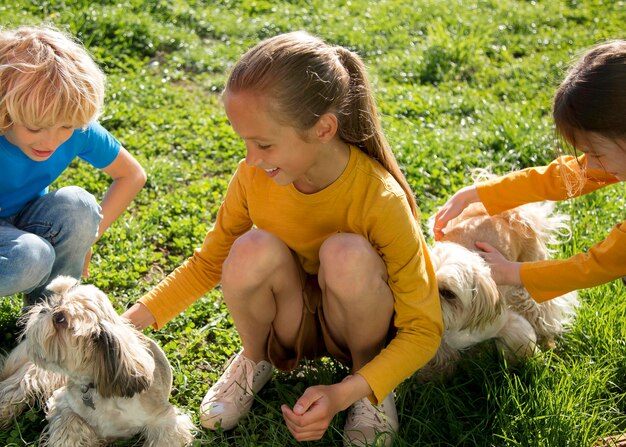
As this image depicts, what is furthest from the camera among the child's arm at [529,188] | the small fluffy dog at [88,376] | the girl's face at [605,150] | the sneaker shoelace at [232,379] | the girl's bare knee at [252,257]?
the child's arm at [529,188]

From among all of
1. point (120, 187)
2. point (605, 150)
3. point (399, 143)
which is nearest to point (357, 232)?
point (605, 150)

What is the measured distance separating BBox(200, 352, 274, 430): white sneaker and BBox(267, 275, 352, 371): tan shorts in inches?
2.8

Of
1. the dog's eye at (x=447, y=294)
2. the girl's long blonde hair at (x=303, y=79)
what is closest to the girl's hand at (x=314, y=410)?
the dog's eye at (x=447, y=294)

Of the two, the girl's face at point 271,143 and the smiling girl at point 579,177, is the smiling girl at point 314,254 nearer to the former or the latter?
the girl's face at point 271,143

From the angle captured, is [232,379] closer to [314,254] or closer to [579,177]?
[314,254]

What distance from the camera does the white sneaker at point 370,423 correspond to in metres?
2.82

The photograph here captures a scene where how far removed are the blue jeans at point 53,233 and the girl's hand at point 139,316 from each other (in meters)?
0.45

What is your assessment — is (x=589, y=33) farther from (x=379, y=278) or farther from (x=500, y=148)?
(x=379, y=278)

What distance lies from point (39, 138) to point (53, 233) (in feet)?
1.51

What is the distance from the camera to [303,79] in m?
2.55

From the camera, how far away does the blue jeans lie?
3.02 m

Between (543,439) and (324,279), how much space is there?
998 millimetres

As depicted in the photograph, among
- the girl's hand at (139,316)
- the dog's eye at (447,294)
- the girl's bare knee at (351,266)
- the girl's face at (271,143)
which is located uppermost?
the girl's face at (271,143)

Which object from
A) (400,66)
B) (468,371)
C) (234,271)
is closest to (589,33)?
(400,66)
